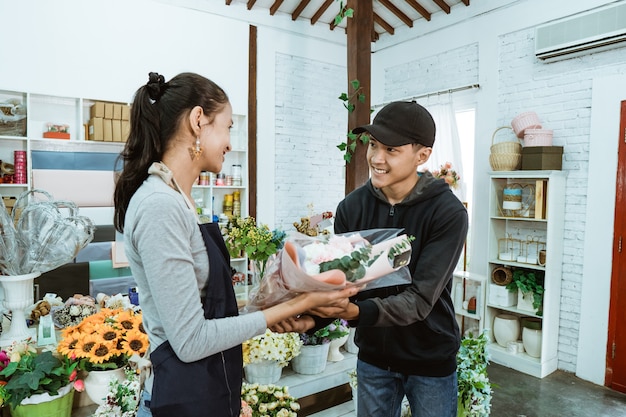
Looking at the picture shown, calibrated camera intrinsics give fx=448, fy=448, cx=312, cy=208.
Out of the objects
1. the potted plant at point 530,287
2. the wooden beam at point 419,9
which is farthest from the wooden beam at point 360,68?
the potted plant at point 530,287

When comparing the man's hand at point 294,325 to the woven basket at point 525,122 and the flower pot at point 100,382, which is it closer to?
the flower pot at point 100,382

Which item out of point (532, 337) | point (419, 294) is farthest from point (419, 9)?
point (419, 294)

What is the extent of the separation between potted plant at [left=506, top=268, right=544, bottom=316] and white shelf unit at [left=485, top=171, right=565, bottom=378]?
0.05 meters

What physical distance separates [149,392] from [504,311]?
4.27 meters

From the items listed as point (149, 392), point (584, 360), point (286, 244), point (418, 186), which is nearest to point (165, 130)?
point (286, 244)

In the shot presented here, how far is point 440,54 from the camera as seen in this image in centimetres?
554

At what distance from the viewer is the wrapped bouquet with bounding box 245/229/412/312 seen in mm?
1161

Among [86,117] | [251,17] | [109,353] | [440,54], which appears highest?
[251,17]

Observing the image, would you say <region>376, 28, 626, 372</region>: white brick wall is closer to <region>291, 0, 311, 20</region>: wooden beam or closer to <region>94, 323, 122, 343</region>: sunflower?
<region>291, 0, 311, 20</region>: wooden beam

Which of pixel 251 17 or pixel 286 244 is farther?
pixel 251 17

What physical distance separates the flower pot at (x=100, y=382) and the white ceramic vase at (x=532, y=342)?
375cm

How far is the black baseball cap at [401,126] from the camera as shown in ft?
5.30

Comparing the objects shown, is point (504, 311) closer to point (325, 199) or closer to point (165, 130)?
point (325, 199)

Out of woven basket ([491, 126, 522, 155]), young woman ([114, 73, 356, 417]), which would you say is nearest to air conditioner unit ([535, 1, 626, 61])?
woven basket ([491, 126, 522, 155])
